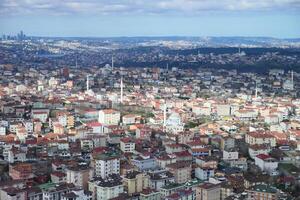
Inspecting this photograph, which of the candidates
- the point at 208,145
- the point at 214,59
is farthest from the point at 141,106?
the point at 214,59

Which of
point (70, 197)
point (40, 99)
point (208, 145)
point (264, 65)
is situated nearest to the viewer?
point (70, 197)

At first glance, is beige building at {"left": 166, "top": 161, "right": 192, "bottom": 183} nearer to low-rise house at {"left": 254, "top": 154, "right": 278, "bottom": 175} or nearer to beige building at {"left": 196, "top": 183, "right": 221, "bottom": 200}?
beige building at {"left": 196, "top": 183, "right": 221, "bottom": 200}

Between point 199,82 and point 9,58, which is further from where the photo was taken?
point 9,58

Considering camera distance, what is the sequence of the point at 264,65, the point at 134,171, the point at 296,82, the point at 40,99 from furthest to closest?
the point at 264,65 < the point at 296,82 < the point at 40,99 < the point at 134,171

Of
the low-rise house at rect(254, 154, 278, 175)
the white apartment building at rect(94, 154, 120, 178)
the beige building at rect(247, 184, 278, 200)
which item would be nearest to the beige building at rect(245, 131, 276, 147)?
the low-rise house at rect(254, 154, 278, 175)

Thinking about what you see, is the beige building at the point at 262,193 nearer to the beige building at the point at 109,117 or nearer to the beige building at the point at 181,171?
the beige building at the point at 181,171

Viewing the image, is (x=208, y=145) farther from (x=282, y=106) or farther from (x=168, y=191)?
(x=282, y=106)
